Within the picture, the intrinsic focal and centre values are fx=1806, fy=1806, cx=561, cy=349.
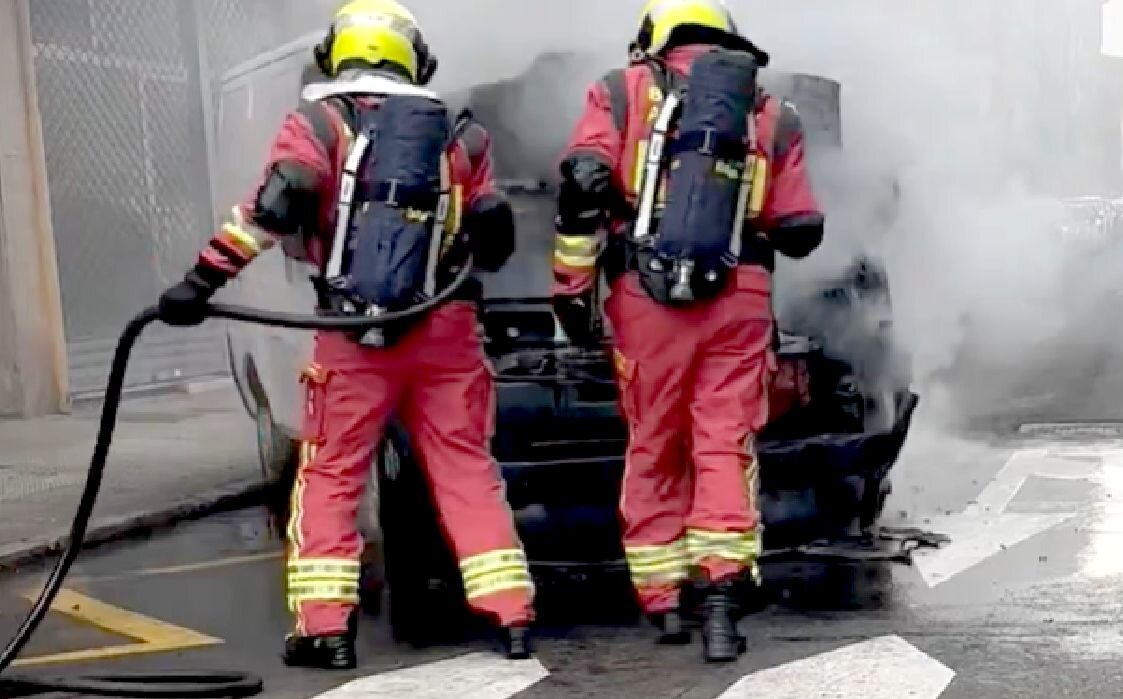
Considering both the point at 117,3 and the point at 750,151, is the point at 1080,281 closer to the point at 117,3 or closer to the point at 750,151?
the point at 117,3

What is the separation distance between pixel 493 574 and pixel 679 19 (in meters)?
1.59

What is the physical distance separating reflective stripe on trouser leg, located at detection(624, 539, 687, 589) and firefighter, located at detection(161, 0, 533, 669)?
33 cm

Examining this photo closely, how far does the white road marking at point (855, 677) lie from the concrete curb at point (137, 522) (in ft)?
9.51

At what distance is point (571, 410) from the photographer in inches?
212

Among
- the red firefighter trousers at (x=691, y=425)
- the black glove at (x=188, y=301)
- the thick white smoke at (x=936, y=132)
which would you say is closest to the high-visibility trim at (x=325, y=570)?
the black glove at (x=188, y=301)

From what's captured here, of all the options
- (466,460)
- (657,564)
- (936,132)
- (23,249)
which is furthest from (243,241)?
(23,249)

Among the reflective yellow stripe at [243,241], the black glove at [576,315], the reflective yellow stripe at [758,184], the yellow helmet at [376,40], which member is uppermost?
the yellow helmet at [376,40]

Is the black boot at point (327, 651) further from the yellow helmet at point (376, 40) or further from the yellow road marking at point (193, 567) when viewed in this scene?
the yellow road marking at point (193, 567)

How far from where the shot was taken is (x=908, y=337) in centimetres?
775

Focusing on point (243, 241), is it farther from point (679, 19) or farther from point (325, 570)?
point (679, 19)

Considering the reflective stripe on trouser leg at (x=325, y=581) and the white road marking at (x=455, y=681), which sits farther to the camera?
the reflective stripe on trouser leg at (x=325, y=581)

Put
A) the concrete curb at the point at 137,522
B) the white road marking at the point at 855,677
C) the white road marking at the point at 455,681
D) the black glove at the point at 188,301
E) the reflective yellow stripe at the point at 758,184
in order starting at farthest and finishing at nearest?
the concrete curb at the point at 137,522
the reflective yellow stripe at the point at 758,184
the black glove at the point at 188,301
the white road marking at the point at 455,681
the white road marking at the point at 855,677

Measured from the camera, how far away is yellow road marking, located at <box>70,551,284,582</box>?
21.1ft

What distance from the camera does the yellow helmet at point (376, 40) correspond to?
484 centimetres
